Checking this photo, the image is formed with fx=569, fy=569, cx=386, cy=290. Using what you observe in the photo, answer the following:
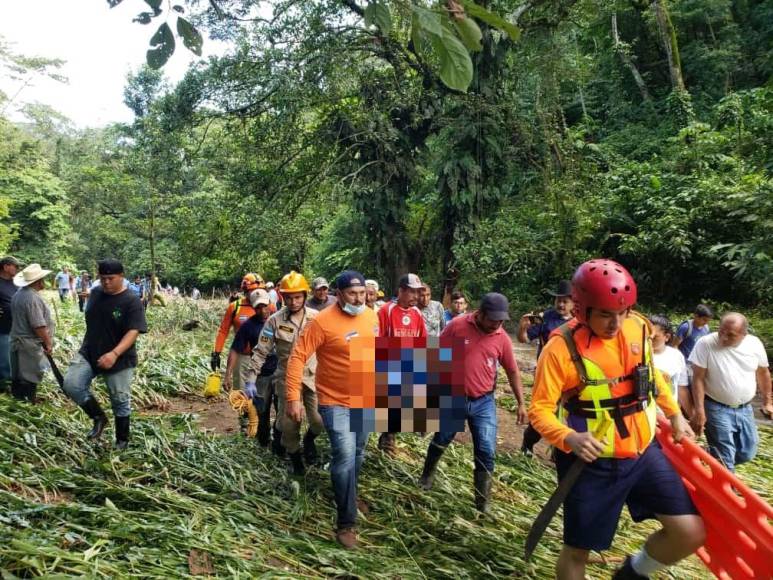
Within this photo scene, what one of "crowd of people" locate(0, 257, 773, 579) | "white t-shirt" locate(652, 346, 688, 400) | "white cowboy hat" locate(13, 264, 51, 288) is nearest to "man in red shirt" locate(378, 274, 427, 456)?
"crowd of people" locate(0, 257, 773, 579)

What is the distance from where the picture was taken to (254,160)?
1480 centimetres

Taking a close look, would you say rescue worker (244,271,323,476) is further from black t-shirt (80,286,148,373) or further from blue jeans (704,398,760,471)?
blue jeans (704,398,760,471)

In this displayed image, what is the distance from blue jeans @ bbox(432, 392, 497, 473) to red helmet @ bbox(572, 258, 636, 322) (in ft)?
6.53

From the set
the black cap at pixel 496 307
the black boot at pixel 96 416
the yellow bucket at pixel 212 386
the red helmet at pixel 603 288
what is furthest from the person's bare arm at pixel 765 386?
the black boot at pixel 96 416

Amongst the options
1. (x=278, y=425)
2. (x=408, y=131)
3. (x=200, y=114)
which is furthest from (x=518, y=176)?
(x=278, y=425)

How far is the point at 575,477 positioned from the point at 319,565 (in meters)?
1.69

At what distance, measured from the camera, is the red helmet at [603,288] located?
2.58 meters

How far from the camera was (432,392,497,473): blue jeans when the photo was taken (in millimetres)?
4445

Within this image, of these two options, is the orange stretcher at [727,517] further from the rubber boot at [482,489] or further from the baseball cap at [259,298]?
the baseball cap at [259,298]

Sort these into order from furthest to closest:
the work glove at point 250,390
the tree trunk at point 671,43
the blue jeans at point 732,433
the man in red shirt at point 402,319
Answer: the tree trunk at point 671,43 → the work glove at point 250,390 → the man in red shirt at point 402,319 → the blue jeans at point 732,433

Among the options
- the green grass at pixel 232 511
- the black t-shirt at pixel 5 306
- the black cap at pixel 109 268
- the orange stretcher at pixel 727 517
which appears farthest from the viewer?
Result: the black t-shirt at pixel 5 306

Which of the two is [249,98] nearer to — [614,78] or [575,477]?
[575,477]

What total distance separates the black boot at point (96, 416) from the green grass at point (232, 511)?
15 cm

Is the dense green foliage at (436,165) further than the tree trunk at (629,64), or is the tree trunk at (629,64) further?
the tree trunk at (629,64)
